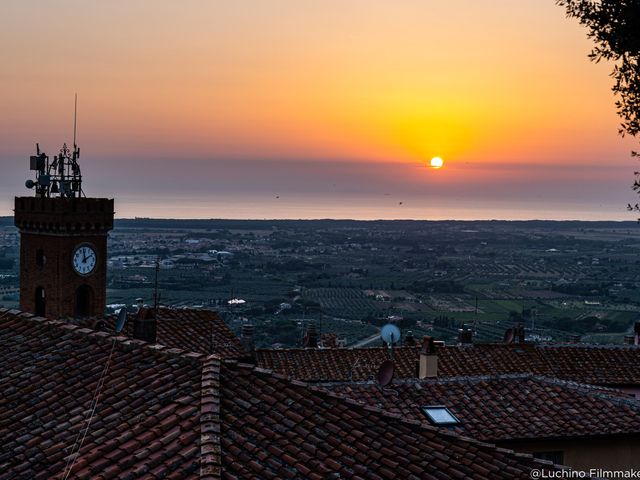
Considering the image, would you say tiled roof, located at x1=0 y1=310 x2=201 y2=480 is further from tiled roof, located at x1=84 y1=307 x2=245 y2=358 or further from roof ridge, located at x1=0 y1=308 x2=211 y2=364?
tiled roof, located at x1=84 y1=307 x2=245 y2=358

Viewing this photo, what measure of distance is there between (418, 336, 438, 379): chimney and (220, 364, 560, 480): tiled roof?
990 centimetres

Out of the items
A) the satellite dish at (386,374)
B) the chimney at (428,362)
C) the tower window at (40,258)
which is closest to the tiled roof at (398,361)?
the chimney at (428,362)

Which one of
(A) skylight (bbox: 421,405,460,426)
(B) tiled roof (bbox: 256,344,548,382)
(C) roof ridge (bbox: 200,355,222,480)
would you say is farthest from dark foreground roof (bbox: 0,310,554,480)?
(B) tiled roof (bbox: 256,344,548,382)

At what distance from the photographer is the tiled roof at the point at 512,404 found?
622 inches

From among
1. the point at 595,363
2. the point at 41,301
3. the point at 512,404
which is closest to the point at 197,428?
the point at 512,404

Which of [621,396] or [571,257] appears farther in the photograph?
[571,257]

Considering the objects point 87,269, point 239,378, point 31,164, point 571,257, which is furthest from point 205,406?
point 571,257

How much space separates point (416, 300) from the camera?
306 feet

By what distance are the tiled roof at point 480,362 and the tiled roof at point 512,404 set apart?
6317 millimetres

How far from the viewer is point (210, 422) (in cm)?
781

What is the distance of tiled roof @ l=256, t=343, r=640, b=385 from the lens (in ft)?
82.3

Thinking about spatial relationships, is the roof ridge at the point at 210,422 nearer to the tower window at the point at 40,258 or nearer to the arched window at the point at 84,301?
Answer: the arched window at the point at 84,301

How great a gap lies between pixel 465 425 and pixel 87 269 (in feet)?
63.8

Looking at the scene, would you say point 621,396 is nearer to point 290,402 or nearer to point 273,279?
point 290,402
